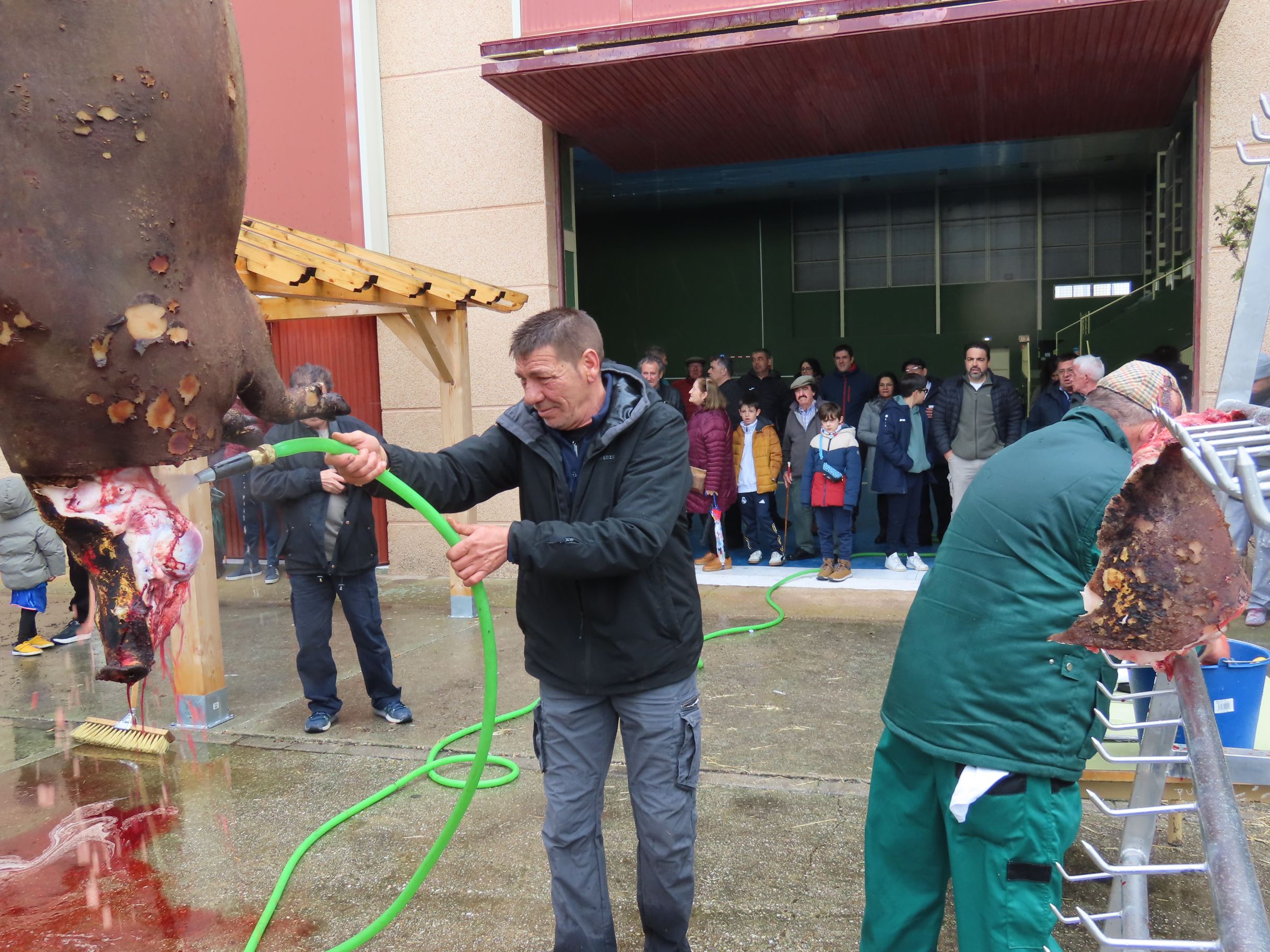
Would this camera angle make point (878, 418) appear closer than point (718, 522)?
No

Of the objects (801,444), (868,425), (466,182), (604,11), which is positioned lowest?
(801,444)

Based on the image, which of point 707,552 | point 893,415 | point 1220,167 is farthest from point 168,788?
point 1220,167

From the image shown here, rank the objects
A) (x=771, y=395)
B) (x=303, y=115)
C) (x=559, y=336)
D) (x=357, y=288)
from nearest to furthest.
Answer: (x=559, y=336), (x=357, y=288), (x=303, y=115), (x=771, y=395)

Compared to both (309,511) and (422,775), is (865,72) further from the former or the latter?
(422,775)

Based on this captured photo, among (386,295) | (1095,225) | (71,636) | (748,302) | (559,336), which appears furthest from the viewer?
(748,302)

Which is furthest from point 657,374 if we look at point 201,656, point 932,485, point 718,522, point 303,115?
point 201,656

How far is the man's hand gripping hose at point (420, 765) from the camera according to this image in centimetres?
192

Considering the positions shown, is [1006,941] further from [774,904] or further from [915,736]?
[774,904]

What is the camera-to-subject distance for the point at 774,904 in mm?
2998

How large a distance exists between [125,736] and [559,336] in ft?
12.0

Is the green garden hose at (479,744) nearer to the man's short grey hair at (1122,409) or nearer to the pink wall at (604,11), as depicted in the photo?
the man's short grey hair at (1122,409)

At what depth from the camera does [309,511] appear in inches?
183

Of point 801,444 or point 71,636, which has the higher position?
point 801,444

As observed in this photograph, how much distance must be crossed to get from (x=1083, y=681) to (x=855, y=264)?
1533 centimetres
